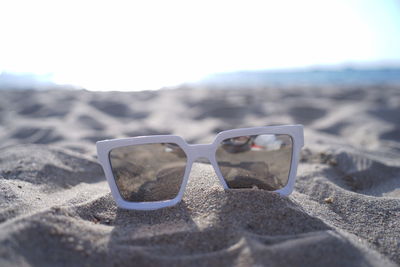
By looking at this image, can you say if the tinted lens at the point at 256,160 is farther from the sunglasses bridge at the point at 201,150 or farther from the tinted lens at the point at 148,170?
the tinted lens at the point at 148,170

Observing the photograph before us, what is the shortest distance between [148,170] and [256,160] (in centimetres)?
53

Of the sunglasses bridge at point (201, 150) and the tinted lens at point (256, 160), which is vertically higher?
the sunglasses bridge at point (201, 150)

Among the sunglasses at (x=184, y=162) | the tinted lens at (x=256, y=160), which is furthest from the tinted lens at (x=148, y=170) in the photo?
the tinted lens at (x=256, y=160)

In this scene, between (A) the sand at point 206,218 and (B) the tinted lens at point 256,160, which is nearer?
(A) the sand at point 206,218

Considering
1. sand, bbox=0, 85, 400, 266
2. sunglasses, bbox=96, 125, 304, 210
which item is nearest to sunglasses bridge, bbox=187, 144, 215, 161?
sunglasses, bbox=96, 125, 304, 210

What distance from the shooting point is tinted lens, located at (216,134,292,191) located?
4.99ft

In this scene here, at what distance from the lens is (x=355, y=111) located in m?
4.62

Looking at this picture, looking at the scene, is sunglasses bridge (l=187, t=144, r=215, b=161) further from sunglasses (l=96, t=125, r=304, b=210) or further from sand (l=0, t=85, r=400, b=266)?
sand (l=0, t=85, r=400, b=266)

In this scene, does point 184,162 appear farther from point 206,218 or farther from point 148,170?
point 206,218

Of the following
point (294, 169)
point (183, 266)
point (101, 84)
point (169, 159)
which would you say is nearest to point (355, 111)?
point (294, 169)

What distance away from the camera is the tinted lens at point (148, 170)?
1.47 meters

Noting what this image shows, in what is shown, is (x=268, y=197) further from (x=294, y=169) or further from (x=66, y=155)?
(x=66, y=155)

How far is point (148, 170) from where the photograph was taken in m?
1.57

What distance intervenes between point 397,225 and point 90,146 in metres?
2.40
